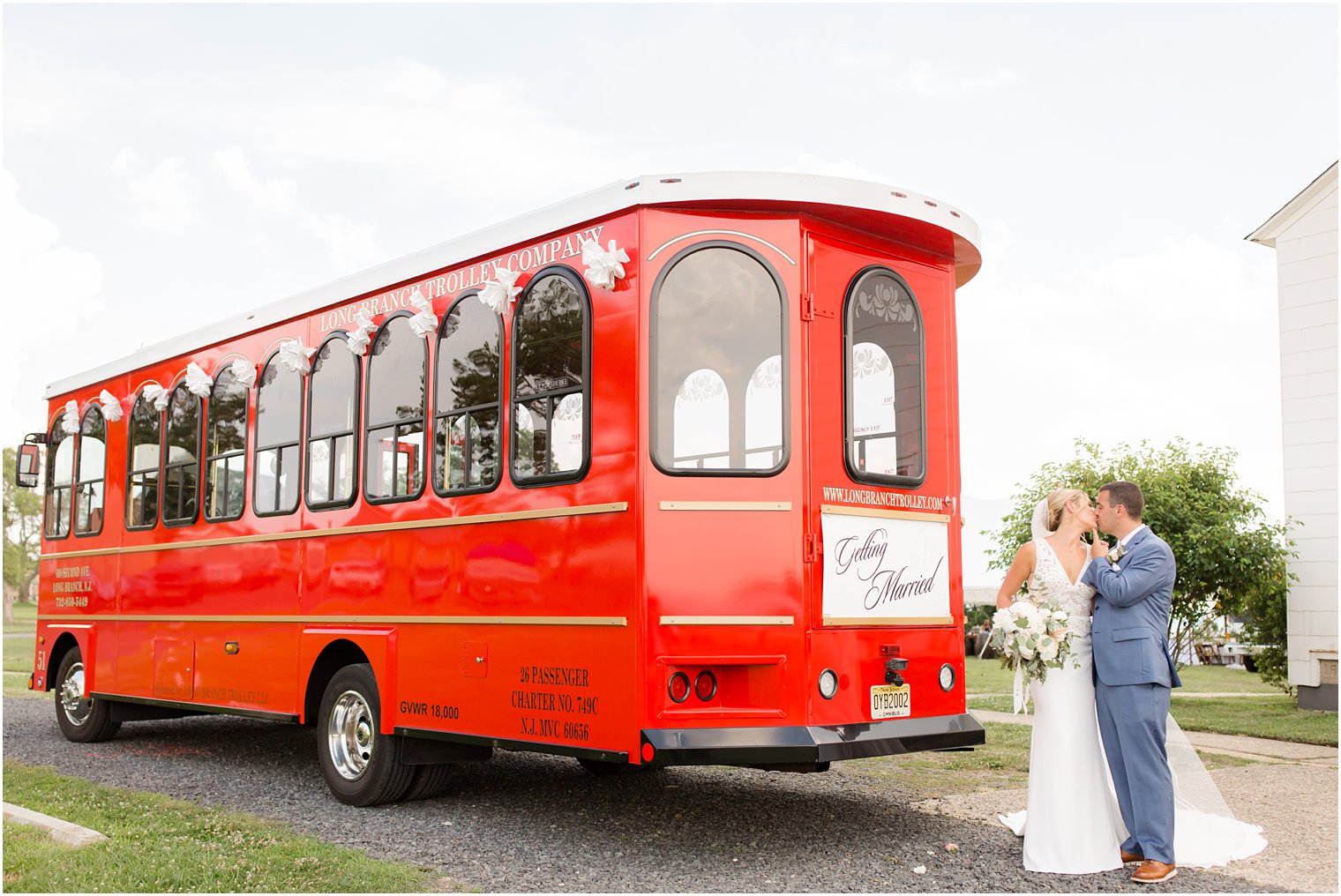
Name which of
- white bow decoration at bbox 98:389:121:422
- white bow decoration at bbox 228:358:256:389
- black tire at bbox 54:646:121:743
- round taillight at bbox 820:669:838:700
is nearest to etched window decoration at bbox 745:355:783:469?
round taillight at bbox 820:669:838:700

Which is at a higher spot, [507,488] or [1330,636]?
[507,488]

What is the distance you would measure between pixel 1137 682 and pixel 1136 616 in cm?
31

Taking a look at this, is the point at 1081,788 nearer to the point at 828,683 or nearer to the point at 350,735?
the point at 828,683

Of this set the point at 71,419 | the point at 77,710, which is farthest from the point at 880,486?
the point at 71,419

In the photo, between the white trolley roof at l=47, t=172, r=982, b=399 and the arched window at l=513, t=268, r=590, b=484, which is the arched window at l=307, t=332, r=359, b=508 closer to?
the white trolley roof at l=47, t=172, r=982, b=399

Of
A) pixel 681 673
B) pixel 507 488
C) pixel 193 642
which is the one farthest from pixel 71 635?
pixel 681 673

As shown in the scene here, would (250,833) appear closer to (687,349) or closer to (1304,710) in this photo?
(687,349)

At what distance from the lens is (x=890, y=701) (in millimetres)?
6141

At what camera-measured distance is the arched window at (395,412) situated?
7270 millimetres

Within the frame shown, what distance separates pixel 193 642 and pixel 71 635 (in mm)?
2663

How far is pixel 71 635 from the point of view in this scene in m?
11.0

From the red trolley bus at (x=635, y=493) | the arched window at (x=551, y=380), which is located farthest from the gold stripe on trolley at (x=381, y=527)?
the arched window at (x=551, y=380)

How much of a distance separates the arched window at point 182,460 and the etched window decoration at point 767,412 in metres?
5.11

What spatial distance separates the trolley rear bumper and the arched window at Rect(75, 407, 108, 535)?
23.3 feet
